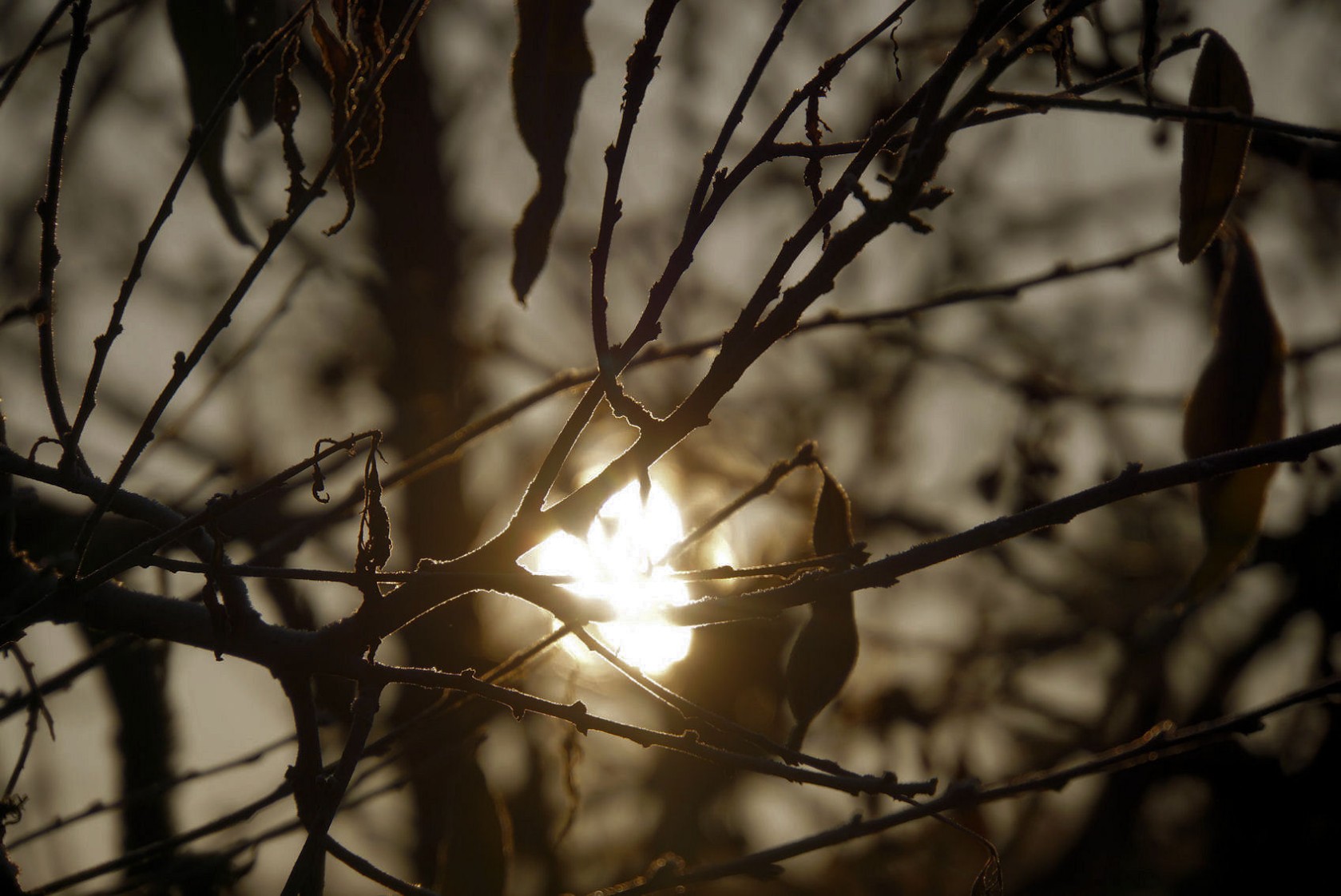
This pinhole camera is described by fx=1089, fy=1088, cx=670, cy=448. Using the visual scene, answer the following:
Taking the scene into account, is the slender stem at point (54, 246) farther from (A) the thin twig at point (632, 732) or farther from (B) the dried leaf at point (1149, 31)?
(B) the dried leaf at point (1149, 31)

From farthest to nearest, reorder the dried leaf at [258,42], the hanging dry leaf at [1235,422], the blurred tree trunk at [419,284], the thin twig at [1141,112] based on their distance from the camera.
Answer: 1. the blurred tree trunk at [419,284]
2. the dried leaf at [258,42]
3. the hanging dry leaf at [1235,422]
4. the thin twig at [1141,112]

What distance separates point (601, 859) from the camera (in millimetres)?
5293

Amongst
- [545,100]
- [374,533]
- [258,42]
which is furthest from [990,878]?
[258,42]

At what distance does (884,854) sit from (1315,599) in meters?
1.93

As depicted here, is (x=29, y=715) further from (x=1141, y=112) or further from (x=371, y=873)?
(x=1141, y=112)

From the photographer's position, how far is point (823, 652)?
107 centimetres

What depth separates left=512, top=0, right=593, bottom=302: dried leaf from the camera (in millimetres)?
988

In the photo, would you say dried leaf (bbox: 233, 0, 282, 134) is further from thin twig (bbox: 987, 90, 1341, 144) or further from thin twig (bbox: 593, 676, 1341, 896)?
thin twig (bbox: 593, 676, 1341, 896)

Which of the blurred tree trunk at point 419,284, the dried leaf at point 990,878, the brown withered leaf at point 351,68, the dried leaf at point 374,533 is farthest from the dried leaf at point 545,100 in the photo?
the blurred tree trunk at point 419,284

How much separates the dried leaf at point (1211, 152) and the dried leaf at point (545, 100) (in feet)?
1.80

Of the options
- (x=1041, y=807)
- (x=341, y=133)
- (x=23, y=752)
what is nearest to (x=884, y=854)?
(x=1041, y=807)

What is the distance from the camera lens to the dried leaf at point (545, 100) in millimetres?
988

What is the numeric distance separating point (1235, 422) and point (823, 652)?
472 millimetres

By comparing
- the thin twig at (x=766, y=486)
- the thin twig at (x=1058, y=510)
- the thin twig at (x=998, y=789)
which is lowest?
the thin twig at (x=998, y=789)
